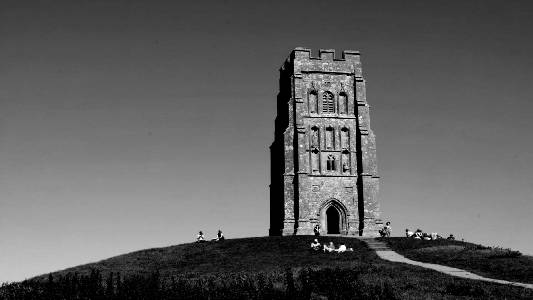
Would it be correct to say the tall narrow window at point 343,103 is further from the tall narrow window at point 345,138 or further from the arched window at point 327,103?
the tall narrow window at point 345,138

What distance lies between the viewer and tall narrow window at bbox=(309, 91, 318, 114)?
196ft

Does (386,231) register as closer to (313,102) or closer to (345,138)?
(345,138)

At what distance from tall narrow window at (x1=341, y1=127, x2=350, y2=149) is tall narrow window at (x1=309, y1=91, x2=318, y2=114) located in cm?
312

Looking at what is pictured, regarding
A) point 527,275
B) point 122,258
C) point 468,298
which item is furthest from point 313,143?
point 468,298

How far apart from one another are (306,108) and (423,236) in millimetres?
15331

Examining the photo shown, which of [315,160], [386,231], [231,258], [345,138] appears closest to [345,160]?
[345,138]

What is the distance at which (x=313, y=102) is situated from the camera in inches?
2355

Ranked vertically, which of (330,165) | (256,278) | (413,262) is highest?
(330,165)

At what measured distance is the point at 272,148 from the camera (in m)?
65.6

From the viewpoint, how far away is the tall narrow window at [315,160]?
58.1 m

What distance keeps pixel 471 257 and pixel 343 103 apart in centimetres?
2505

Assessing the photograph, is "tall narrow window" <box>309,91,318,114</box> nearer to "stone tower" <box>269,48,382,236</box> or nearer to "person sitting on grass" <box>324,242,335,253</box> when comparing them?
"stone tower" <box>269,48,382,236</box>

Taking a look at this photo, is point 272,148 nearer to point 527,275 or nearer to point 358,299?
point 527,275

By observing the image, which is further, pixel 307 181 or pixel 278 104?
pixel 278 104
